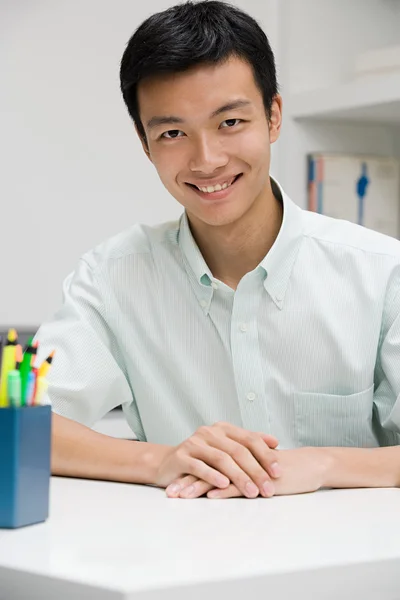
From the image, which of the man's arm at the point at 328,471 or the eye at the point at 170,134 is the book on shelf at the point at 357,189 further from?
the man's arm at the point at 328,471

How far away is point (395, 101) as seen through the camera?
2.34 metres

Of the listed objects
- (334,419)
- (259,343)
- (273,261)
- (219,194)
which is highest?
(219,194)

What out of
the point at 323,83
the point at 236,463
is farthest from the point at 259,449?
the point at 323,83

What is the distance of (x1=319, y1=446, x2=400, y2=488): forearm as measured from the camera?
4.02ft

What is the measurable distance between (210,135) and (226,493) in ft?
1.78

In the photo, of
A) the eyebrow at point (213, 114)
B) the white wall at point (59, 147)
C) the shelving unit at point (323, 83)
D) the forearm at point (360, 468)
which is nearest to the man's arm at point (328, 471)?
the forearm at point (360, 468)

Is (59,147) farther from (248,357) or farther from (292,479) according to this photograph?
(292,479)

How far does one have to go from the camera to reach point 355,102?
2424 millimetres

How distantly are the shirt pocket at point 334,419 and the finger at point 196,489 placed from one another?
0.38 m

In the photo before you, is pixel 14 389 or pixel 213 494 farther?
pixel 213 494

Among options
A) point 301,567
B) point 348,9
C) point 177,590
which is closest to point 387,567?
point 301,567

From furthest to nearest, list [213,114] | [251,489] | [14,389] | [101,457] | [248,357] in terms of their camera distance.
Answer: [248,357], [213,114], [101,457], [251,489], [14,389]

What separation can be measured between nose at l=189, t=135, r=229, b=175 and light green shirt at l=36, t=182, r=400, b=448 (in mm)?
174

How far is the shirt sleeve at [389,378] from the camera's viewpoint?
4.77 feet
